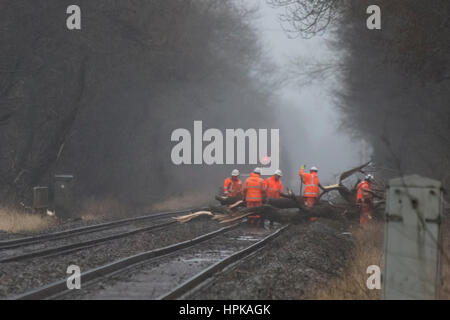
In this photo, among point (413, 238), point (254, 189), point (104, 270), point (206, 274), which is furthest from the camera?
point (254, 189)

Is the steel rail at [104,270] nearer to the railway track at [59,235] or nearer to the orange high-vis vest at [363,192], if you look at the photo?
the railway track at [59,235]

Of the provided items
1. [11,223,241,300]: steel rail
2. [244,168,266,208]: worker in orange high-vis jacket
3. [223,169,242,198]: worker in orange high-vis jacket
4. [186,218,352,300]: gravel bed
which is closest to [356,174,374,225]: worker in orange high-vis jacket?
[186,218,352,300]: gravel bed

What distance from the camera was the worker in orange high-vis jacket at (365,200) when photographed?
64.5 ft

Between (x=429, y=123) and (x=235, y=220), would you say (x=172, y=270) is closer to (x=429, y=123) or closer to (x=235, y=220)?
(x=235, y=220)

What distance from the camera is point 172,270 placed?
11.4m

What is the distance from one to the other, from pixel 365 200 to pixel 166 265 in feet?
30.9

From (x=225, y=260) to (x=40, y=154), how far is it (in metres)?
15.9

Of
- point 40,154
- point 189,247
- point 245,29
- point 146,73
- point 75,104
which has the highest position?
point 245,29

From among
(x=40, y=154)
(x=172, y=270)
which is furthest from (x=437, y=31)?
(x=40, y=154)

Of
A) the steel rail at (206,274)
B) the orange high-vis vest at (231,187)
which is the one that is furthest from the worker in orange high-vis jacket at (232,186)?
the steel rail at (206,274)

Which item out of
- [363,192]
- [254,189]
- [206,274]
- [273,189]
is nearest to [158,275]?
[206,274]

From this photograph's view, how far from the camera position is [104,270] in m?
10.7

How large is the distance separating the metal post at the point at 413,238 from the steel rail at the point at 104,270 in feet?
14.7

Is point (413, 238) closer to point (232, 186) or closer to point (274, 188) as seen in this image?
point (274, 188)
